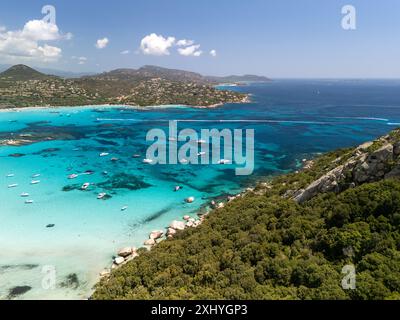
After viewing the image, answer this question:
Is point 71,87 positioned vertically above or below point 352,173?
above

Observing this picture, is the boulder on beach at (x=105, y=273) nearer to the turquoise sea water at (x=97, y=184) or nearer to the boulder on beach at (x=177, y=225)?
the turquoise sea water at (x=97, y=184)

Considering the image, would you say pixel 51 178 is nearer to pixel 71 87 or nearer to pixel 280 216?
pixel 280 216

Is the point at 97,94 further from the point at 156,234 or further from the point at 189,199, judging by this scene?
the point at 156,234

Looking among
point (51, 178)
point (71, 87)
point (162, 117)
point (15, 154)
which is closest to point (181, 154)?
point (51, 178)

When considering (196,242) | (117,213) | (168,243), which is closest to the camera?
(196,242)

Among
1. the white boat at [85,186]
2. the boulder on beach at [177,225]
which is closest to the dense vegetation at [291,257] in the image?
the boulder on beach at [177,225]

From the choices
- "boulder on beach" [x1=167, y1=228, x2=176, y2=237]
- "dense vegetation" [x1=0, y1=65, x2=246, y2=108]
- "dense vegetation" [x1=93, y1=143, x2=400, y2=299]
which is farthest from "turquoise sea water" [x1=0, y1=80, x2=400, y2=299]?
"dense vegetation" [x1=0, y1=65, x2=246, y2=108]
